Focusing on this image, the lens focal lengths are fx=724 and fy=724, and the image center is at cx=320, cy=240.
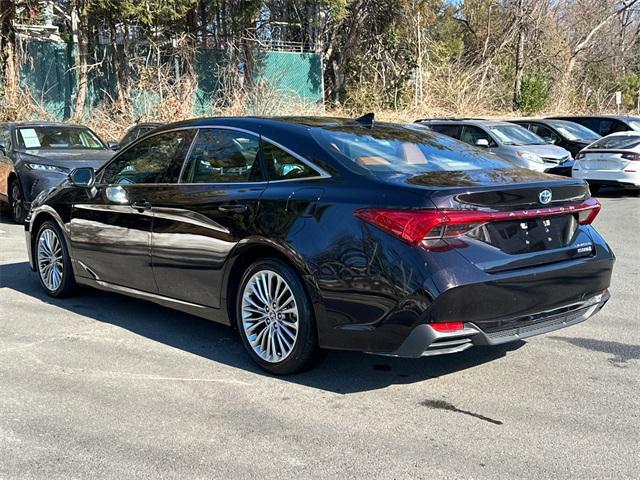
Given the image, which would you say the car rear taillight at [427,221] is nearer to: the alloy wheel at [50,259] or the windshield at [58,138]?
the alloy wheel at [50,259]


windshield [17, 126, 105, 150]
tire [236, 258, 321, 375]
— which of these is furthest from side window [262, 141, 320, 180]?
windshield [17, 126, 105, 150]

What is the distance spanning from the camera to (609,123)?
19.7m

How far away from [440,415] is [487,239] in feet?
3.41

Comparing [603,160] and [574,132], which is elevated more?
[574,132]

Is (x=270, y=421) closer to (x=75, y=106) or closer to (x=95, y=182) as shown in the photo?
(x=95, y=182)

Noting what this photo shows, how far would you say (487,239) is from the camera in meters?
4.11

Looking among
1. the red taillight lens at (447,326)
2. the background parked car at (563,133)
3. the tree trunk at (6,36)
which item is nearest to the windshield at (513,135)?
the background parked car at (563,133)

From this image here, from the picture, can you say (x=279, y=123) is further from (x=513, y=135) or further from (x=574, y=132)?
(x=574, y=132)

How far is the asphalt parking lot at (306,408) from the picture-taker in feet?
11.7

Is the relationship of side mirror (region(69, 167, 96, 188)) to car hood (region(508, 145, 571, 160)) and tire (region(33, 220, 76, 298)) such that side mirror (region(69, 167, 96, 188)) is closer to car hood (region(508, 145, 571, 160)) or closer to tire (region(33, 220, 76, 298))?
tire (region(33, 220, 76, 298))

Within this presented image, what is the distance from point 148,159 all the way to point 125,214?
0.49 meters

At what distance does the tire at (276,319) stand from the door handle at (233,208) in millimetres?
368

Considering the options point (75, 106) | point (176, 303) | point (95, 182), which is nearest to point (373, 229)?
point (176, 303)

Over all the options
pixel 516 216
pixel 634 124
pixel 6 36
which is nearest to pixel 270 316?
pixel 516 216
